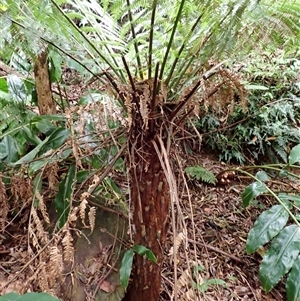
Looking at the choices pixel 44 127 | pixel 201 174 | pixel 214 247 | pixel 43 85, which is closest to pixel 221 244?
pixel 214 247

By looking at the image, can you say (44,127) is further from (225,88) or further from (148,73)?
(225,88)

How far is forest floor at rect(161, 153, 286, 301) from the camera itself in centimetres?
159

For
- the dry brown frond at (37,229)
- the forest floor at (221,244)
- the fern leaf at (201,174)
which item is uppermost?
the dry brown frond at (37,229)

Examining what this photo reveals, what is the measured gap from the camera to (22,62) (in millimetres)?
1823

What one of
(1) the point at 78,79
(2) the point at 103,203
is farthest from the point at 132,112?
(1) the point at 78,79

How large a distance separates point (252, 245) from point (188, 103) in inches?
26.0

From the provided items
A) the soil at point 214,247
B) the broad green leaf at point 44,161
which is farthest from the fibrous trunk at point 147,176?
the broad green leaf at point 44,161

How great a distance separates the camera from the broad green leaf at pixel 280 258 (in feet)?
4.09

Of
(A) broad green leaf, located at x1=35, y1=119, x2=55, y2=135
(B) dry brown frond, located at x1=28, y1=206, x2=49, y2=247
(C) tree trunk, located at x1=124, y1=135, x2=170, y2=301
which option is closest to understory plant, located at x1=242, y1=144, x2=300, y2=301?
(C) tree trunk, located at x1=124, y1=135, x2=170, y2=301

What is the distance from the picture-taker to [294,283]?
4.00 feet

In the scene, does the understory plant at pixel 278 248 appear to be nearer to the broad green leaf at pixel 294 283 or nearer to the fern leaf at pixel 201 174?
the broad green leaf at pixel 294 283

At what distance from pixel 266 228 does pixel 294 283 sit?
214 mm

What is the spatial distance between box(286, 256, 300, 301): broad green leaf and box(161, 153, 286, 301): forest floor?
12.5 inches

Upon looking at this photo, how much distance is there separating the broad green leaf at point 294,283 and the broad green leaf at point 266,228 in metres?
0.13
